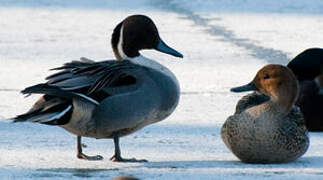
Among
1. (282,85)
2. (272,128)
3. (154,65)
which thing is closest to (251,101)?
(282,85)

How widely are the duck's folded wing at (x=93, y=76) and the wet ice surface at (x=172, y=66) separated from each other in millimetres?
407

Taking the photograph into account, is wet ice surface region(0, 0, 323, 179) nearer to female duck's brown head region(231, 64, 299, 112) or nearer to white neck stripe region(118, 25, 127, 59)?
female duck's brown head region(231, 64, 299, 112)

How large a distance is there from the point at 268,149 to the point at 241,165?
182mm

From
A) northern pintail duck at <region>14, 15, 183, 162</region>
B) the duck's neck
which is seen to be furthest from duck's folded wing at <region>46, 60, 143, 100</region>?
the duck's neck

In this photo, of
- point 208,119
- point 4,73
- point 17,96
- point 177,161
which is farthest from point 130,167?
point 4,73

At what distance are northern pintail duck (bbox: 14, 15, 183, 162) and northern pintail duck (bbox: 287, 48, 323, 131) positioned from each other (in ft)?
4.07

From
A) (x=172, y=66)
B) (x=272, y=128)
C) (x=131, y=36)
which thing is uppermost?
(x=131, y=36)

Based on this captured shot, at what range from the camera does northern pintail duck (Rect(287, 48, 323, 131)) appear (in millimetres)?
7474

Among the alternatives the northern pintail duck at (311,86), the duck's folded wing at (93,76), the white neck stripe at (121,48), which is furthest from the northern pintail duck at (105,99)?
the northern pintail duck at (311,86)

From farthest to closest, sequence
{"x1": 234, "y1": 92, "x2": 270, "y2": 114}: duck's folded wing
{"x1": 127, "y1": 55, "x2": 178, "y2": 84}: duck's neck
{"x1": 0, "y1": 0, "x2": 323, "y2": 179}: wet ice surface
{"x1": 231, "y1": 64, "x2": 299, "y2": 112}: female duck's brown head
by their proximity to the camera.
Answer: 1. {"x1": 127, "y1": 55, "x2": 178, "y2": 84}: duck's neck
2. {"x1": 234, "y1": 92, "x2": 270, "y2": 114}: duck's folded wing
3. {"x1": 231, "y1": 64, "x2": 299, "y2": 112}: female duck's brown head
4. {"x1": 0, "y1": 0, "x2": 323, "y2": 179}: wet ice surface

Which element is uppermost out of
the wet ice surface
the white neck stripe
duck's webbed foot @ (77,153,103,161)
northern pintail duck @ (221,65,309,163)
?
the white neck stripe

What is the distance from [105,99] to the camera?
642 centimetres

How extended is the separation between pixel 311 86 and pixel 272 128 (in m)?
1.55

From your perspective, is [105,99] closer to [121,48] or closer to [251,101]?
[121,48]
